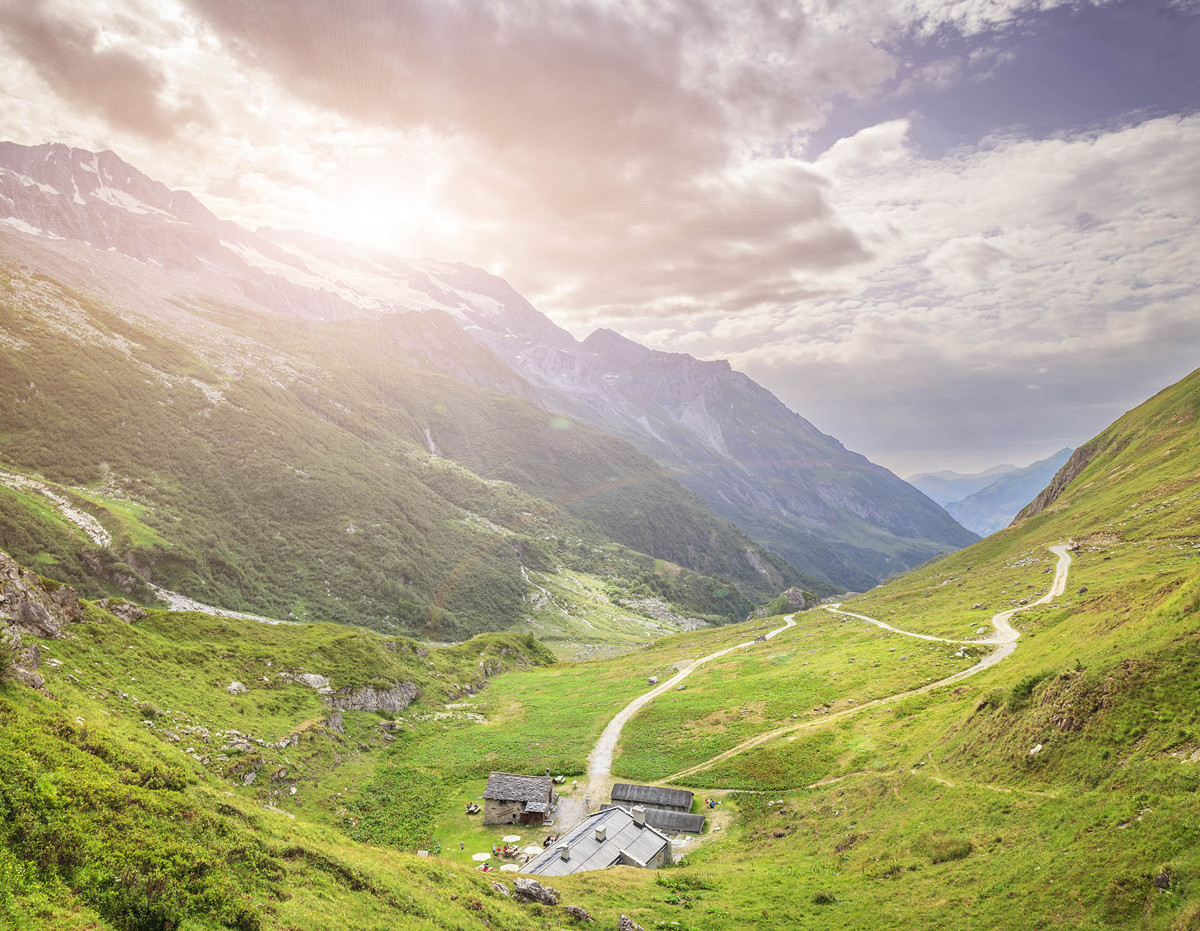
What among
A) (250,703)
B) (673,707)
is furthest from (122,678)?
(673,707)

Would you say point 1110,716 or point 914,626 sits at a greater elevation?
point 1110,716

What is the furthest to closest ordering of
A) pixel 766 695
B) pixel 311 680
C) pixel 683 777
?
1. pixel 766 695
2. pixel 311 680
3. pixel 683 777

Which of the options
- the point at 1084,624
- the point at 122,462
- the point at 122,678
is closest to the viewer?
the point at 122,678

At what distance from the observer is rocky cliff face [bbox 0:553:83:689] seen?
37606mm

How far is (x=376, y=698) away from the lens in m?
74.6

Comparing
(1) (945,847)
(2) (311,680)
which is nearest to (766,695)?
(1) (945,847)

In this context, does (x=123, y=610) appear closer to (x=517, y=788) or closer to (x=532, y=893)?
(x=517, y=788)

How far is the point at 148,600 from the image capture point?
398 feet

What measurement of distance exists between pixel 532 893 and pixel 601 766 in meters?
32.5

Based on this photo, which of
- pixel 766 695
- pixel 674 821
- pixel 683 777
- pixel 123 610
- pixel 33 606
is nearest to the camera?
pixel 33 606

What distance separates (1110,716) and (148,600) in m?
159

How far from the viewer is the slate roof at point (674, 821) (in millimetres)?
47250

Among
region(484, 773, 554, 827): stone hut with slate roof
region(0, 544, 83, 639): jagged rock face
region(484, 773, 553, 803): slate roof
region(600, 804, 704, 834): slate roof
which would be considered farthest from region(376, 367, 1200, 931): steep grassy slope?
region(0, 544, 83, 639): jagged rock face

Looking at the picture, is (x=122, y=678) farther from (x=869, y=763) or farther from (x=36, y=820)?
(x=869, y=763)
